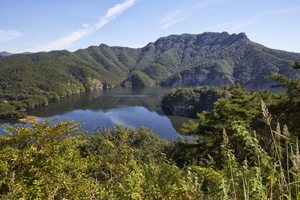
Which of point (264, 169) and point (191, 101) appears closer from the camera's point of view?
point (264, 169)

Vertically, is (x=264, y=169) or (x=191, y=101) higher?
(x=264, y=169)

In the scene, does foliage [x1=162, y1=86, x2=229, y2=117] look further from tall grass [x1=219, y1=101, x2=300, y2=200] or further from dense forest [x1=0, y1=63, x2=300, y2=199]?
tall grass [x1=219, y1=101, x2=300, y2=200]

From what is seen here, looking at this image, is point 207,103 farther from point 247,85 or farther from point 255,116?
point 247,85

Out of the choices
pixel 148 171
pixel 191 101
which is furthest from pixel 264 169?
pixel 191 101

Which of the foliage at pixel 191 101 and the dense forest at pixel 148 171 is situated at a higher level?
the dense forest at pixel 148 171

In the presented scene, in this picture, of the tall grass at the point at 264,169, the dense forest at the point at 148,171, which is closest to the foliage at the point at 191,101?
the dense forest at the point at 148,171

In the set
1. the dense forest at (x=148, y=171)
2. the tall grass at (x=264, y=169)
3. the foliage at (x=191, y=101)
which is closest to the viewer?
the tall grass at (x=264, y=169)

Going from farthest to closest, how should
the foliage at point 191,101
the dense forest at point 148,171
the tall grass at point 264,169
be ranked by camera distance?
the foliage at point 191,101, the dense forest at point 148,171, the tall grass at point 264,169

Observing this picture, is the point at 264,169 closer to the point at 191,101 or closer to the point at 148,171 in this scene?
the point at 148,171

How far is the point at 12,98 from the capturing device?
310 feet

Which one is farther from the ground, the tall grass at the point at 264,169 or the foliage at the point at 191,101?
the tall grass at the point at 264,169

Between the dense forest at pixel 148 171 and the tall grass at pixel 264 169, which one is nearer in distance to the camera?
the tall grass at pixel 264 169

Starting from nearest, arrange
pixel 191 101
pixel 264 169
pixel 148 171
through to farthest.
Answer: pixel 264 169
pixel 148 171
pixel 191 101

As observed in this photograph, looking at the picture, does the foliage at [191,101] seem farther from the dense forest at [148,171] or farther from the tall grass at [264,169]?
the tall grass at [264,169]
